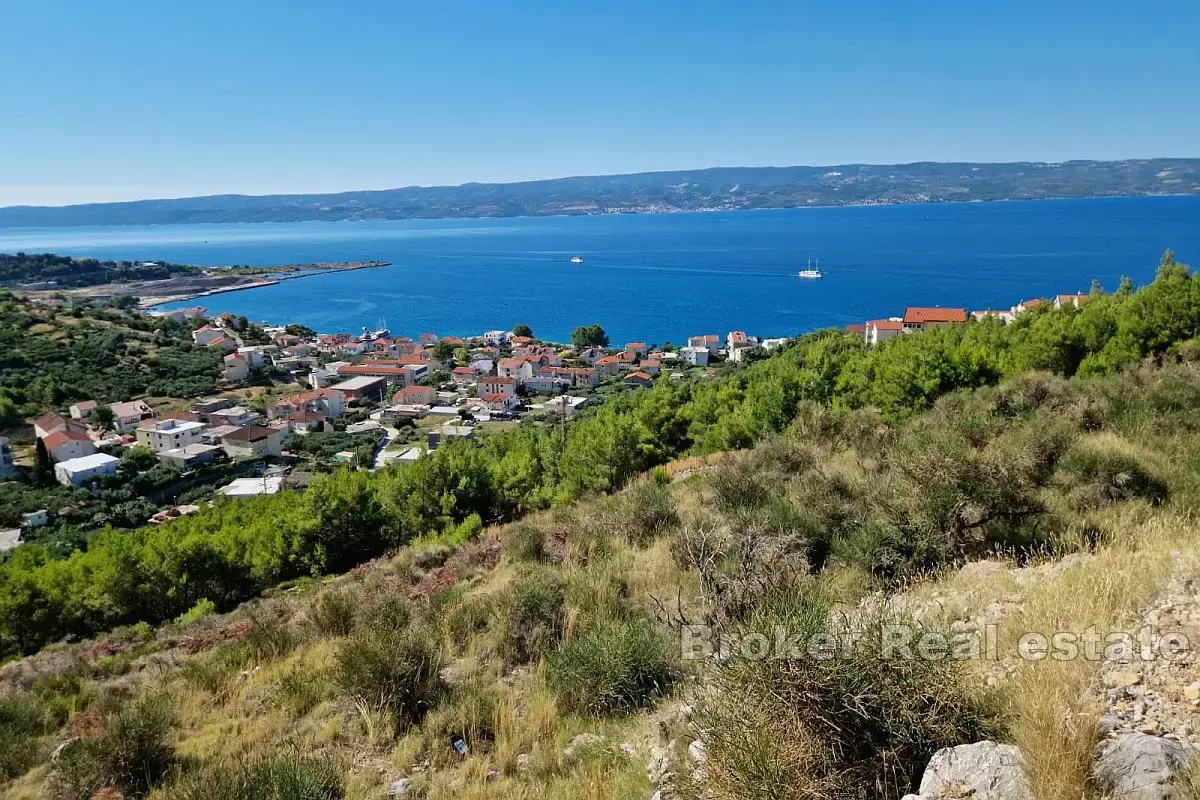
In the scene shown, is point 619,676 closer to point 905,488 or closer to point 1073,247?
point 905,488

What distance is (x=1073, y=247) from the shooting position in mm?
96562

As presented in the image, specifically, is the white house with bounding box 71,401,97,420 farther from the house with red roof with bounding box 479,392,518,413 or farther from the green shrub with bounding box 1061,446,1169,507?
the green shrub with bounding box 1061,446,1169,507

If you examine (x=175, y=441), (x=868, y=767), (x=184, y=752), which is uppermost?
(x=868, y=767)

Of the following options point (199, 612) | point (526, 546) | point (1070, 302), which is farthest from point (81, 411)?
point (1070, 302)

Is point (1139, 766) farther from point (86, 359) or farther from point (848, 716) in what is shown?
point (86, 359)

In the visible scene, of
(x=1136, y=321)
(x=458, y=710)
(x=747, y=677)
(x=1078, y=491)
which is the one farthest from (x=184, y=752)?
(x=1136, y=321)

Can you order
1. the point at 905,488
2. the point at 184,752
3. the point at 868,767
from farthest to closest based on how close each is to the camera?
the point at 905,488
the point at 184,752
the point at 868,767

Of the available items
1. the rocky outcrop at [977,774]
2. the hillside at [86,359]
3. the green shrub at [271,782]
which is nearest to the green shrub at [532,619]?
the green shrub at [271,782]

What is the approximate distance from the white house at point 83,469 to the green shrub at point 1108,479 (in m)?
39.2

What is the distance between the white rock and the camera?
2.18 metres

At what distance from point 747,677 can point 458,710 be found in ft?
7.32

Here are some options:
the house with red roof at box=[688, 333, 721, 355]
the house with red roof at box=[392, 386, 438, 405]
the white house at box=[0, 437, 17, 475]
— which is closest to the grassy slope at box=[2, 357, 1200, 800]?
the white house at box=[0, 437, 17, 475]

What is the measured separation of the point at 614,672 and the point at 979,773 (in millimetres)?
2172

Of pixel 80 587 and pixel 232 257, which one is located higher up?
pixel 232 257
